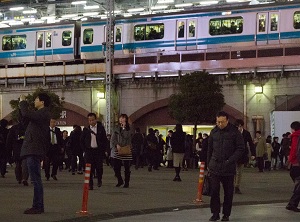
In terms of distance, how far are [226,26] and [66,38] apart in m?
10.9

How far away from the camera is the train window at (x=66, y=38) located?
160 ft

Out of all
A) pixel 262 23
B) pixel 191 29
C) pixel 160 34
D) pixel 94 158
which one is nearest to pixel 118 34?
pixel 160 34

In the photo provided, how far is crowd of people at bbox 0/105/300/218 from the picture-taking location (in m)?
13.9

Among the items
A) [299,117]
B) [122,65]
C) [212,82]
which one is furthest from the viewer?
[122,65]

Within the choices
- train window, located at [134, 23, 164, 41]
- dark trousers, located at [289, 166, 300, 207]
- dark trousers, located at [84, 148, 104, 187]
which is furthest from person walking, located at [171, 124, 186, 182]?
train window, located at [134, 23, 164, 41]

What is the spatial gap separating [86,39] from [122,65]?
154 inches

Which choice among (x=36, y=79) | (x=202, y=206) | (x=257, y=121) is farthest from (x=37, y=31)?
(x=202, y=206)

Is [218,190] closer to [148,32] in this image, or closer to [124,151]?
[124,151]

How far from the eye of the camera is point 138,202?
17.5 metres

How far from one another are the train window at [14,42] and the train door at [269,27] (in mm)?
16256

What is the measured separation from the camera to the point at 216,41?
141ft

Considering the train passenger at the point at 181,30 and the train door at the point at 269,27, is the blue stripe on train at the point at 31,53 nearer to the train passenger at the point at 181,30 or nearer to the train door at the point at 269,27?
the train passenger at the point at 181,30

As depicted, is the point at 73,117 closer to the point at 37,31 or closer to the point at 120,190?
the point at 37,31

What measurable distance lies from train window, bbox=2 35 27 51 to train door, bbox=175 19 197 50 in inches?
441
